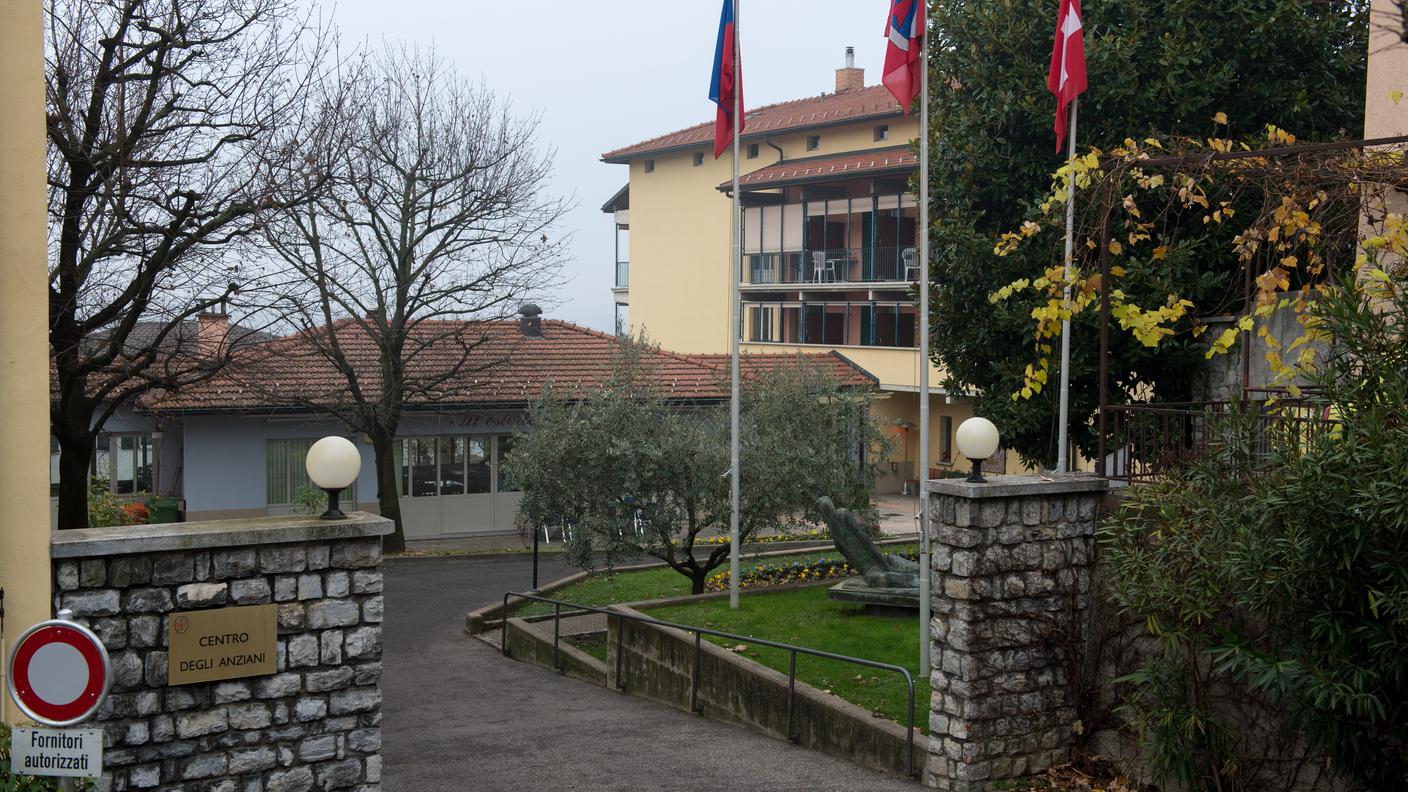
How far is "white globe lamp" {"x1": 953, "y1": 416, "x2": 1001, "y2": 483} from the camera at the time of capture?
8750mm

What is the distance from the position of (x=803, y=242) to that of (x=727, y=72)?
2343 centimetres

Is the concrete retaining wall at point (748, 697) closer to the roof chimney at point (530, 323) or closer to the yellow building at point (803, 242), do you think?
the roof chimney at point (530, 323)

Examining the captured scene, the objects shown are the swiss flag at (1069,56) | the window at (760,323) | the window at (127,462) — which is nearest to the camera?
the swiss flag at (1069,56)

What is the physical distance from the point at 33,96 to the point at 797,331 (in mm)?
32056

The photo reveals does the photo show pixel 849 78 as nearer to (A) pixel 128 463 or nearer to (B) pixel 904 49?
(A) pixel 128 463

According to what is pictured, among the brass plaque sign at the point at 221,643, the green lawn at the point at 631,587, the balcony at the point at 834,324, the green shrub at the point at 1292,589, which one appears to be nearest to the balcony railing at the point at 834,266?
the balcony at the point at 834,324

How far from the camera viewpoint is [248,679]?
710 cm

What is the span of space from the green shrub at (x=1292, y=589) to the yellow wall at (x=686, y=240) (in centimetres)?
3108

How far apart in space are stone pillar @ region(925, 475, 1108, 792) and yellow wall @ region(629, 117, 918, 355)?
98.8 ft

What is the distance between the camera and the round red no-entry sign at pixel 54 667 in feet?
16.0

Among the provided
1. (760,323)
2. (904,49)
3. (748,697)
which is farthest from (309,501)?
(760,323)

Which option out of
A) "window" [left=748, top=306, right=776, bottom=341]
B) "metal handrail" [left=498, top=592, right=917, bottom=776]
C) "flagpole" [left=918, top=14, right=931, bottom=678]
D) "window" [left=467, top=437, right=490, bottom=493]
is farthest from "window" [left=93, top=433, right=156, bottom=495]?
"flagpole" [left=918, top=14, right=931, bottom=678]

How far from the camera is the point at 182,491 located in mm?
25094

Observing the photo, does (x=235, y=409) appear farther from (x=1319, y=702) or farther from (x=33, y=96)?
(x=1319, y=702)
